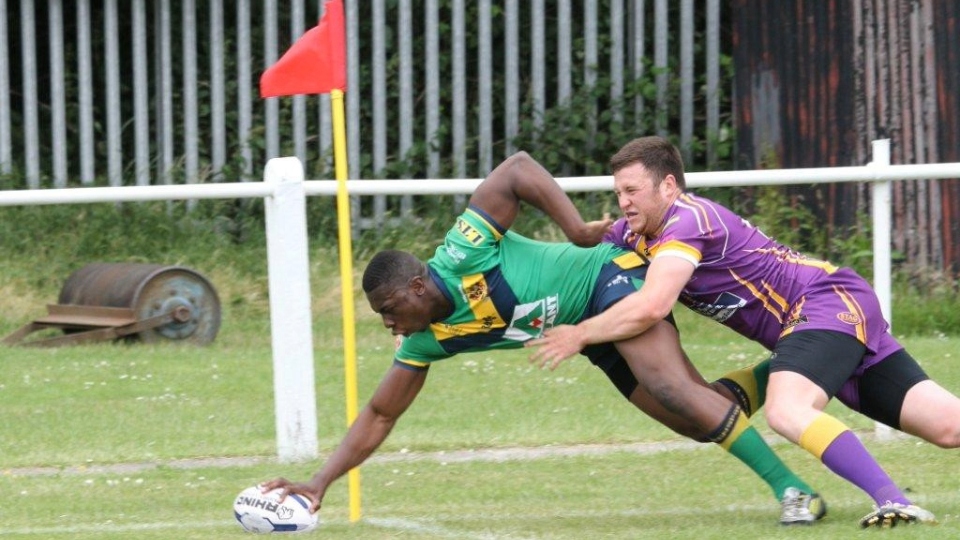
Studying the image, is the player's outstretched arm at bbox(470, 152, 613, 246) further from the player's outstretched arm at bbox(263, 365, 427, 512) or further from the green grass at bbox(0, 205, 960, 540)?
the green grass at bbox(0, 205, 960, 540)

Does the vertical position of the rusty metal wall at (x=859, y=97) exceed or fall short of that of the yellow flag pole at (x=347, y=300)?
it exceeds it

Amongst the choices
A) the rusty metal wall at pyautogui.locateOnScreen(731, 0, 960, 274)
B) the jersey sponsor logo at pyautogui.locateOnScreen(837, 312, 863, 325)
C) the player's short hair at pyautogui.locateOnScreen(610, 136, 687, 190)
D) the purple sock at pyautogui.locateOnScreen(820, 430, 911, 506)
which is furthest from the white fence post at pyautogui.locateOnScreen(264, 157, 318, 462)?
the rusty metal wall at pyautogui.locateOnScreen(731, 0, 960, 274)

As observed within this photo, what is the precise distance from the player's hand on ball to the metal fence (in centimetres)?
874

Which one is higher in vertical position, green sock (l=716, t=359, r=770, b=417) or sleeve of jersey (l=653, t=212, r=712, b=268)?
sleeve of jersey (l=653, t=212, r=712, b=268)

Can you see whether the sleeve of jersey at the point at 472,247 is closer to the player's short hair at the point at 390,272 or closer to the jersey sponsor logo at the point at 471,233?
the jersey sponsor logo at the point at 471,233

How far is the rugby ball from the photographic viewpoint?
623 centimetres

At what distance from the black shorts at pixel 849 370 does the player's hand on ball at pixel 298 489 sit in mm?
1758

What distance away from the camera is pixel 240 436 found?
341 inches

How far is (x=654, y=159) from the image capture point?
6.19 metres

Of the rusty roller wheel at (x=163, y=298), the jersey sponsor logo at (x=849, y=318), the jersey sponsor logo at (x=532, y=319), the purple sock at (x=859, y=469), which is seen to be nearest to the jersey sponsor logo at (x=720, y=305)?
the jersey sponsor logo at (x=849, y=318)

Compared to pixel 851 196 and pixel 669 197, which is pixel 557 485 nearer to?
pixel 669 197

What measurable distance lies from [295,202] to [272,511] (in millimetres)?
1874

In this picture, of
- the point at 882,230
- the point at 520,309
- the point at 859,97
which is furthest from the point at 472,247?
the point at 859,97

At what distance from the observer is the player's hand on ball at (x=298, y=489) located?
247 inches
